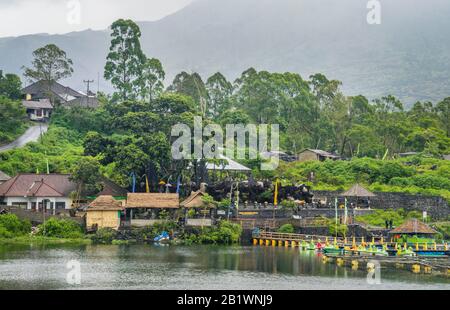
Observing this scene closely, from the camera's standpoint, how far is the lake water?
3241 cm

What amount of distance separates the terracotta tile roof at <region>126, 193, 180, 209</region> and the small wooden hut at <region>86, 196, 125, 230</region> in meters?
0.97

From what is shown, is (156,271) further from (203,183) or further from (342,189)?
(342,189)

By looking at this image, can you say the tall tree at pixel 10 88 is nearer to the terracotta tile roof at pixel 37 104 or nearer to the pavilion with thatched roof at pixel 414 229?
the terracotta tile roof at pixel 37 104

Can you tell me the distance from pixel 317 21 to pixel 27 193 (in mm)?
103428

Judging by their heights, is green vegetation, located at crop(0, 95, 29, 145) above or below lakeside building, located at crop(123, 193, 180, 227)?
above

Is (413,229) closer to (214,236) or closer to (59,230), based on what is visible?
(214,236)

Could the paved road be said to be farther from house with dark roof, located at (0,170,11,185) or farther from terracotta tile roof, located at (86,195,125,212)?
terracotta tile roof, located at (86,195,125,212)

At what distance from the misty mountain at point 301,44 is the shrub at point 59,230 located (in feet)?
273

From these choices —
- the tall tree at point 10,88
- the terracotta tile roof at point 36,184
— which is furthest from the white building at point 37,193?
the tall tree at point 10,88

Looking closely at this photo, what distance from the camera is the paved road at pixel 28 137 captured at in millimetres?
60213

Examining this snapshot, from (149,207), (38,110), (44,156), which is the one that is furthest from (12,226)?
(38,110)

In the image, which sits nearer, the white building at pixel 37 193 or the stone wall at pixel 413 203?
the white building at pixel 37 193

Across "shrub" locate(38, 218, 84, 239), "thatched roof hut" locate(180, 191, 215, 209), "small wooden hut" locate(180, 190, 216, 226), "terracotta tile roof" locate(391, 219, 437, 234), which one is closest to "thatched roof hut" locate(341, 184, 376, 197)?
"terracotta tile roof" locate(391, 219, 437, 234)

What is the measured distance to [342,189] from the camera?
5541 cm
